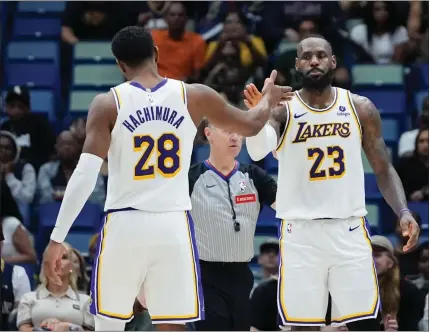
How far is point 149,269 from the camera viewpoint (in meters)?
6.07

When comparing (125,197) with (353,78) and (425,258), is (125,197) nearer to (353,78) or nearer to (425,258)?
(425,258)

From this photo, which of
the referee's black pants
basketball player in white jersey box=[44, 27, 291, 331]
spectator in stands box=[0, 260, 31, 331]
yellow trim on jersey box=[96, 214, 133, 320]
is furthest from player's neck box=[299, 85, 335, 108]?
A: spectator in stands box=[0, 260, 31, 331]

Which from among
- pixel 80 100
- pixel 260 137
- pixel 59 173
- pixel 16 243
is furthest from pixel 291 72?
pixel 260 137

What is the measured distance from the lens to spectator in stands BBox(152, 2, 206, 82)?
12.2 m

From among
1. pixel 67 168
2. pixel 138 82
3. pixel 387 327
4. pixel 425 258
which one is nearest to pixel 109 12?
pixel 67 168

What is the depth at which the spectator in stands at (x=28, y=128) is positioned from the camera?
1184 cm

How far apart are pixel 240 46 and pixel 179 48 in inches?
28.0

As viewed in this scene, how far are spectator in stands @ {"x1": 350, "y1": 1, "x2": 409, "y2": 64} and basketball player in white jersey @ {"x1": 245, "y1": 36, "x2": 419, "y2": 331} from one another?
5.77 metres

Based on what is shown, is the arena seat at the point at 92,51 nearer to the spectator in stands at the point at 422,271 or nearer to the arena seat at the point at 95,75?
the arena seat at the point at 95,75

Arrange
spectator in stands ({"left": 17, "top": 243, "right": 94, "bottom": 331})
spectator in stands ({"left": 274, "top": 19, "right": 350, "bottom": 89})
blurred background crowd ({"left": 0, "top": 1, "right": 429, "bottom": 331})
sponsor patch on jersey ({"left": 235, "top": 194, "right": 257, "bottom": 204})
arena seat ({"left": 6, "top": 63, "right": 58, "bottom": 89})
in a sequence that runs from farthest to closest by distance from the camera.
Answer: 1. arena seat ({"left": 6, "top": 63, "right": 58, "bottom": 89})
2. spectator in stands ({"left": 274, "top": 19, "right": 350, "bottom": 89})
3. blurred background crowd ({"left": 0, "top": 1, "right": 429, "bottom": 331})
4. spectator in stands ({"left": 17, "top": 243, "right": 94, "bottom": 331})
5. sponsor patch on jersey ({"left": 235, "top": 194, "right": 257, "bottom": 204})

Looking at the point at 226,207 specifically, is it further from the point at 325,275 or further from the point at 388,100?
the point at 388,100

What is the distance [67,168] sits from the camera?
447 inches

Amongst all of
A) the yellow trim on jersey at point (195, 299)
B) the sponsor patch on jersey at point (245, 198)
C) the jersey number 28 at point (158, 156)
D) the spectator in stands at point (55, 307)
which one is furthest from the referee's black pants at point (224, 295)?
the jersey number 28 at point (158, 156)

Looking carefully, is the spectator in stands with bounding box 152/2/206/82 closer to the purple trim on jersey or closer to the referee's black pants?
the referee's black pants
